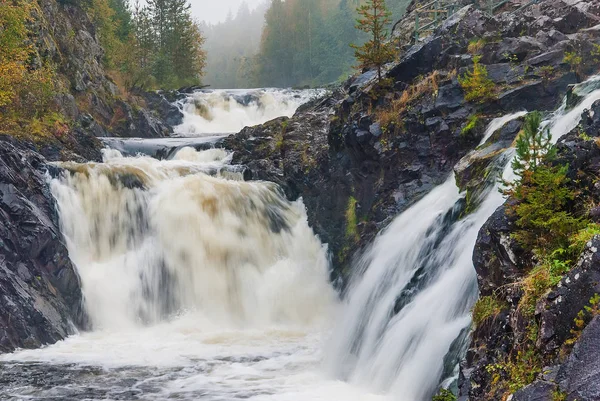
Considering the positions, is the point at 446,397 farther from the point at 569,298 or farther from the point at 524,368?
the point at 569,298

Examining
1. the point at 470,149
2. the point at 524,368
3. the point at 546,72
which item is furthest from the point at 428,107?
the point at 524,368

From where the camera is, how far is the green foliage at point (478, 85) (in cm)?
1342

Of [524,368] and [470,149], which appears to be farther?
[470,149]

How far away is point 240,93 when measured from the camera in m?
39.9

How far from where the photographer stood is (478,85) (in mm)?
13539

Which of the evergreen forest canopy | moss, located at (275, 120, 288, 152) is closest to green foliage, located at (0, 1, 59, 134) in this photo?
moss, located at (275, 120, 288, 152)

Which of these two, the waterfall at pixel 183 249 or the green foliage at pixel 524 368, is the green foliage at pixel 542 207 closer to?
the green foliage at pixel 524 368

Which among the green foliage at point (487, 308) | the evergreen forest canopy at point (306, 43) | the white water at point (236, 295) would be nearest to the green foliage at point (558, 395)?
the green foliage at point (487, 308)

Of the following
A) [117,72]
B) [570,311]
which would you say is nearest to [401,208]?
[570,311]

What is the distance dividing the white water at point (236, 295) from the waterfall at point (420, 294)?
32 millimetres

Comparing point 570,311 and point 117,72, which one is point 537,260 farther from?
point 117,72

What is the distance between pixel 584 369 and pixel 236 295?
12.2m

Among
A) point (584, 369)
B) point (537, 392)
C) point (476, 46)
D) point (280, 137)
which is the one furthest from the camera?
point (280, 137)

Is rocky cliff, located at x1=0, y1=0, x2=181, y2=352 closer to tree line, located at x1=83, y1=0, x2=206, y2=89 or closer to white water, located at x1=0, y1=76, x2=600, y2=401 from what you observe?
white water, located at x1=0, y1=76, x2=600, y2=401
